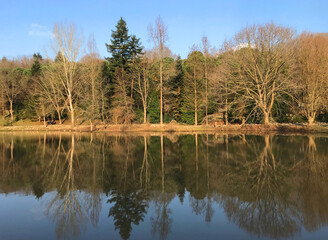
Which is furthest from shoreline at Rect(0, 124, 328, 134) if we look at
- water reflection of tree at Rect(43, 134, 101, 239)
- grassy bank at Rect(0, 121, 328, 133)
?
water reflection of tree at Rect(43, 134, 101, 239)

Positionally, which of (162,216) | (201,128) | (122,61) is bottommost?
(162,216)

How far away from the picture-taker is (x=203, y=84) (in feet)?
113

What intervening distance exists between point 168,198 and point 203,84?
28722mm

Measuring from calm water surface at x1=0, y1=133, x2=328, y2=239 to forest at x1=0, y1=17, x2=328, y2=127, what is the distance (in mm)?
17998

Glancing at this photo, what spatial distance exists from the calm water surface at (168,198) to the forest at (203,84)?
18.0 meters

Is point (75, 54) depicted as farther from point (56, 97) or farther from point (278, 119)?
point (278, 119)

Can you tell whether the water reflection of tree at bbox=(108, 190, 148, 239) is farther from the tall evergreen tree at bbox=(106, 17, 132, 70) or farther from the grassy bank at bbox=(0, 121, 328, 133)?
the tall evergreen tree at bbox=(106, 17, 132, 70)

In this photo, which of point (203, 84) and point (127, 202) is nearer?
point (127, 202)

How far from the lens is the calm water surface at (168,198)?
5480mm

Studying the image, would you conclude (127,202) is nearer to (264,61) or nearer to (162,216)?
(162,216)

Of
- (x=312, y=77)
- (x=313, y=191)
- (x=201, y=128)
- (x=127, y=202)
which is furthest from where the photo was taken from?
(x=201, y=128)

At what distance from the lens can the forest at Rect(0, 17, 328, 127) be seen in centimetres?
2773

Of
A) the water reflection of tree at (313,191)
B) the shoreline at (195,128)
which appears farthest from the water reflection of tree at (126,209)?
the shoreline at (195,128)

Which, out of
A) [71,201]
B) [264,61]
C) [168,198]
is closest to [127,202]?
[168,198]
